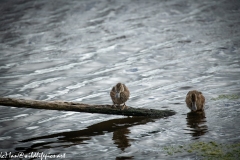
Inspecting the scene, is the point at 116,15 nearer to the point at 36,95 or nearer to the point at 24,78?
the point at 24,78

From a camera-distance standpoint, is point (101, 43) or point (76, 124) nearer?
point (76, 124)

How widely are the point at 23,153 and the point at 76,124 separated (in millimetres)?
1849

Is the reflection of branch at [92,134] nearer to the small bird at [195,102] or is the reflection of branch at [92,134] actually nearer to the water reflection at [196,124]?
the water reflection at [196,124]

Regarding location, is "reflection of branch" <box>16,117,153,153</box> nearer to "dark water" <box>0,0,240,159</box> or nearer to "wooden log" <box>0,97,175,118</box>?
"dark water" <box>0,0,240,159</box>

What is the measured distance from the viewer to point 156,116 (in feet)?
33.3

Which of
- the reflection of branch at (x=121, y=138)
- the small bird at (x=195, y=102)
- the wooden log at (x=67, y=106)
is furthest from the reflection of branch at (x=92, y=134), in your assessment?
the small bird at (x=195, y=102)

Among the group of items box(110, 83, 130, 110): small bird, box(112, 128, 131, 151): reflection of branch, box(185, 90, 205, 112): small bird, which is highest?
box(110, 83, 130, 110): small bird

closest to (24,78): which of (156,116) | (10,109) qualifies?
(10,109)

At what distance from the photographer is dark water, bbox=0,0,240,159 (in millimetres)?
9258

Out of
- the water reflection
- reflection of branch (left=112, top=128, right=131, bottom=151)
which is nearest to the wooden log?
reflection of branch (left=112, top=128, right=131, bottom=151)

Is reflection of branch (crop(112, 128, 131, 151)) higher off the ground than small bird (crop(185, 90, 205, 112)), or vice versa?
small bird (crop(185, 90, 205, 112))

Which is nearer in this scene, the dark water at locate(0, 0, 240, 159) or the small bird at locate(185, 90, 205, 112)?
the dark water at locate(0, 0, 240, 159)

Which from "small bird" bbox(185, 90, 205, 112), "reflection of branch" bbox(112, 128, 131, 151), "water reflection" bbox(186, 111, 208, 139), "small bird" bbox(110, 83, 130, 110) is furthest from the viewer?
"small bird" bbox(185, 90, 205, 112)

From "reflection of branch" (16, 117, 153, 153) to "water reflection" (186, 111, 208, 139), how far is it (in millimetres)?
891
